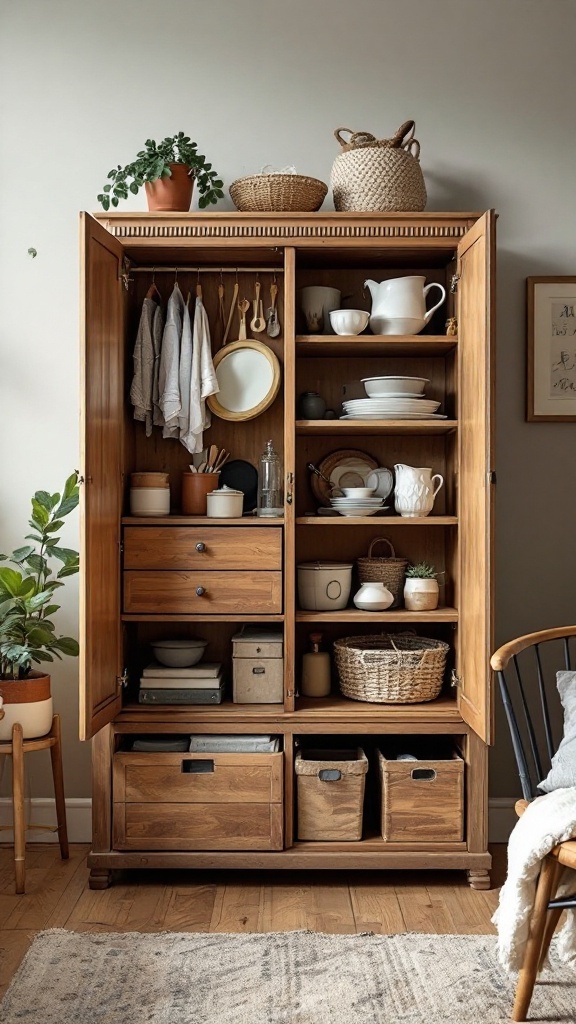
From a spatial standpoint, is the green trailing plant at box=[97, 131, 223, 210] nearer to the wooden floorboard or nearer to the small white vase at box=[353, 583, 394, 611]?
the small white vase at box=[353, 583, 394, 611]

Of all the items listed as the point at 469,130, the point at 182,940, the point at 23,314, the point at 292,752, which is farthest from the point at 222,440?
the point at 182,940

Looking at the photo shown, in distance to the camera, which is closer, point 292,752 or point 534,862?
point 534,862

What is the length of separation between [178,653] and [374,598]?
64 cm

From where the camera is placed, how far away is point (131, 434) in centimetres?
309

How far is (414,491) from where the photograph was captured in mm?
2920

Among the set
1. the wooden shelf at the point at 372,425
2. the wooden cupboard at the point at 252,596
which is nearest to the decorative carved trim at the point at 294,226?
the wooden cupboard at the point at 252,596

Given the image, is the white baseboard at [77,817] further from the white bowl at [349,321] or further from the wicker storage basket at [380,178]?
the wicker storage basket at [380,178]

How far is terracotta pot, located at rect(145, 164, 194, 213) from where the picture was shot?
9.44 ft

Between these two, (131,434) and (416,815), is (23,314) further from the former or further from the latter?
(416,815)

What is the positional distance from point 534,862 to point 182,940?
954 millimetres

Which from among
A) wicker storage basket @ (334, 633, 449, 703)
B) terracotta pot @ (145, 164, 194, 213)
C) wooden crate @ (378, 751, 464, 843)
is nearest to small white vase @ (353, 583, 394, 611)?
wicker storage basket @ (334, 633, 449, 703)

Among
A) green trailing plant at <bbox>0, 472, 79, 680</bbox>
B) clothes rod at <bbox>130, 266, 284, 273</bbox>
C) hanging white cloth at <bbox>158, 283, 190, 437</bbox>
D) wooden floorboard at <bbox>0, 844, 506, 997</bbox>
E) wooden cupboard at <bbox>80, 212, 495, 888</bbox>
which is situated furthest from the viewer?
clothes rod at <bbox>130, 266, 284, 273</bbox>

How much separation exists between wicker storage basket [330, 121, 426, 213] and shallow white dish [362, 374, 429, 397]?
51 cm

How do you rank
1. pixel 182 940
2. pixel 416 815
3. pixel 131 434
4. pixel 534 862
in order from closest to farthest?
pixel 534 862, pixel 182 940, pixel 416 815, pixel 131 434
